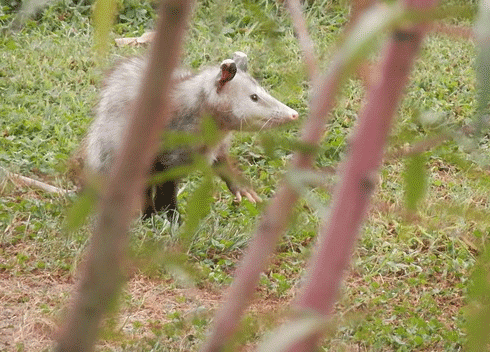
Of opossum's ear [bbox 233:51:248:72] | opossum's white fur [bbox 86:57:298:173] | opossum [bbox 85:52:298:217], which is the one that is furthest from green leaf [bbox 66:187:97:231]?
opossum's ear [bbox 233:51:248:72]

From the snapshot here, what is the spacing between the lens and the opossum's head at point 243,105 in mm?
4543

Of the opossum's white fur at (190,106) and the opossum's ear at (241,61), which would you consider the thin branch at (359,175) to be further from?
the opossum's ear at (241,61)

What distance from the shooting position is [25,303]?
3574mm

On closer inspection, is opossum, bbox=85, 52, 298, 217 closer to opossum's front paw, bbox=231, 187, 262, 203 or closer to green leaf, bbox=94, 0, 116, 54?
opossum's front paw, bbox=231, 187, 262, 203

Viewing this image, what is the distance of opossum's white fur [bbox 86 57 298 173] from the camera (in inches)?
174

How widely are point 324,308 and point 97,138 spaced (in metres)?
3.95

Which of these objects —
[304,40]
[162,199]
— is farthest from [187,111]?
[304,40]

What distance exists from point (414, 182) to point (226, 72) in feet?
12.4

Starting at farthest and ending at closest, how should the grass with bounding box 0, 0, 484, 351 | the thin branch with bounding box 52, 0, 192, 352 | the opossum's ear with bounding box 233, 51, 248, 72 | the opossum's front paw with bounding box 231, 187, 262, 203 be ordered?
the opossum's ear with bounding box 233, 51, 248, 72 < the opossum's front paw with bounding box 231, 187, 262, 203 < the grass with bounding box 0, 0, 484, 351 < the thin branch with bounding box 52, 0, 192, 352

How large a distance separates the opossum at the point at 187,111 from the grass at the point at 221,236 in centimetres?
15

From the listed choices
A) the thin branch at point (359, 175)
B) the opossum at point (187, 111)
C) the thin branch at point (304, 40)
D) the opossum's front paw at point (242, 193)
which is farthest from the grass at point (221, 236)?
the thin branch at point (359, 175)

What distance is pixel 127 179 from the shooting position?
496 mm

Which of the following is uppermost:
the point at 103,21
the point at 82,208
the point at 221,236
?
the point at 103,21

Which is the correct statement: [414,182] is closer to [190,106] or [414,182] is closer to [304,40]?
[304,40]
